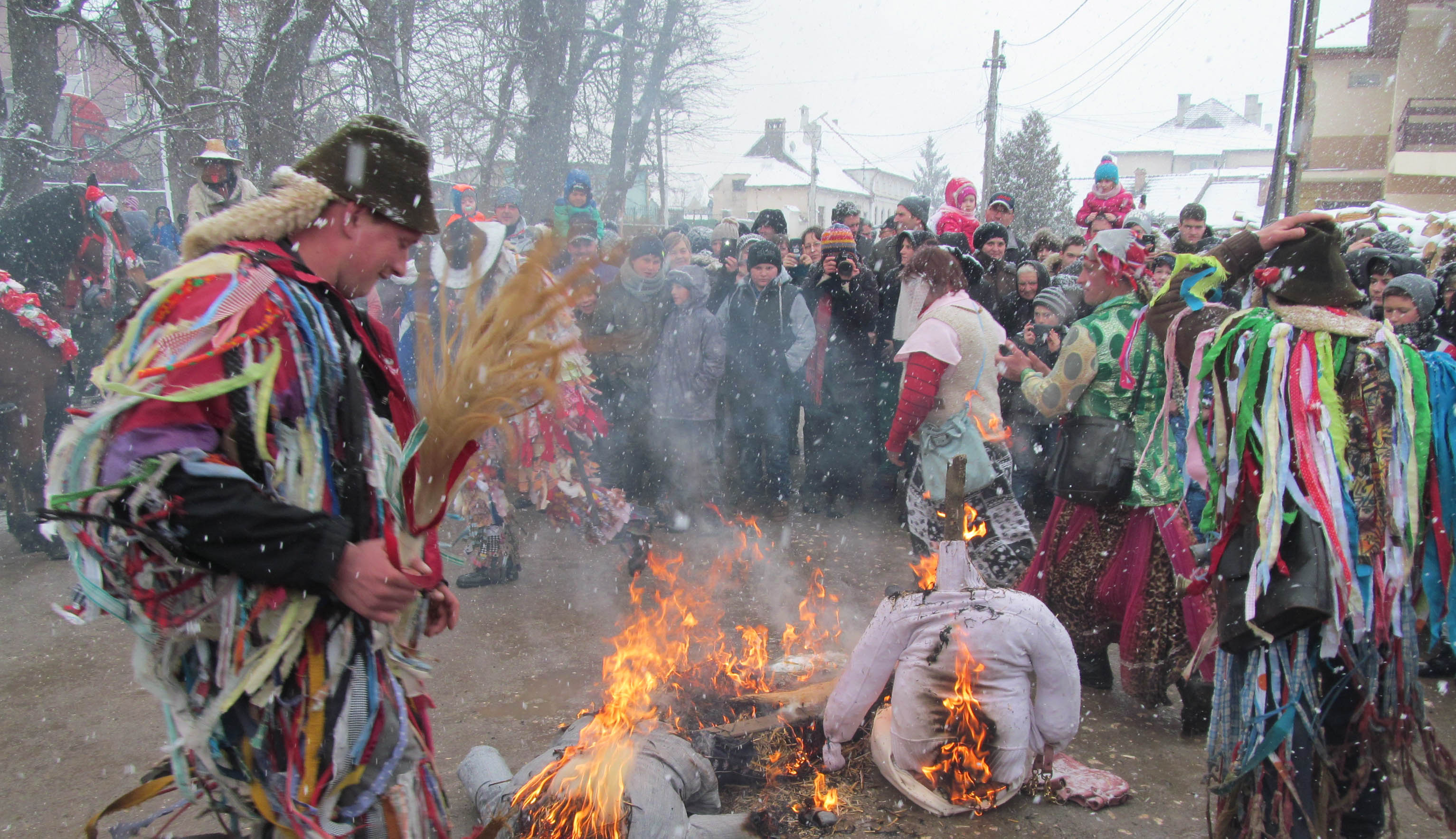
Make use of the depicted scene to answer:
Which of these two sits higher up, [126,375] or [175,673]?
[126,375]

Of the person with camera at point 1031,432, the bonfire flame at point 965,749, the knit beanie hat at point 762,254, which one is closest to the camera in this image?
A: the bonfire flame at point 965,749

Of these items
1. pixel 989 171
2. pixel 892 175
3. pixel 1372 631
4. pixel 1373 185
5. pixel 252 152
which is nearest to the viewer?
pixel 1372 631

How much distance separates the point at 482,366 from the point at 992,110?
26276mm

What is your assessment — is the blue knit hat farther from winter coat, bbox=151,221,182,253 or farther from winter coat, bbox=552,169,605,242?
winter coat, bbox=151,221,182,253

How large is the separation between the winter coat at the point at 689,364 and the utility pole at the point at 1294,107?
947 cm

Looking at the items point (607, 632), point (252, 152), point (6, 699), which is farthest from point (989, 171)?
point (6, 699)

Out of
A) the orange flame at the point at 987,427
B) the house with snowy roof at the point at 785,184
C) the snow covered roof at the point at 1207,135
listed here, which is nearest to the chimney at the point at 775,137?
the house with snowy roof at the point at 785,184

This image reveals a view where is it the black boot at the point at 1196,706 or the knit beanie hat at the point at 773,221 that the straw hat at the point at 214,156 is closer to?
the knit beanie hat at the point at 773,221

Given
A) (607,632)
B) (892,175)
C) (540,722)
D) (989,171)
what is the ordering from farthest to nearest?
(892,175), (989,171), (607,632), (540,722)

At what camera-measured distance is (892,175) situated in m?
71.9

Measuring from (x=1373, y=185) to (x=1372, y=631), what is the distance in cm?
2478

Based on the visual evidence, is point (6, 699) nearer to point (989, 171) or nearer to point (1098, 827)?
point (1098, 827)

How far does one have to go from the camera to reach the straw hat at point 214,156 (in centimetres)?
584

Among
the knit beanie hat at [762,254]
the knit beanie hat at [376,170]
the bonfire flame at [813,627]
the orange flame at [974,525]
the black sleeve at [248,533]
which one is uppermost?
the knit beanie hat at [762,254]
